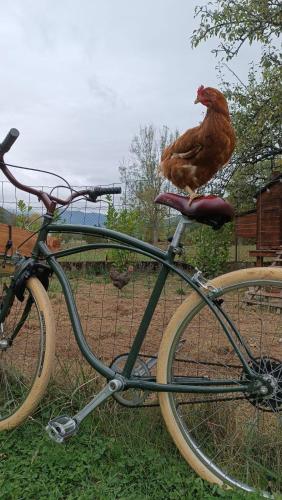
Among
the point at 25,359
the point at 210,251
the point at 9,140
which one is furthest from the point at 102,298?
the point at 210,251

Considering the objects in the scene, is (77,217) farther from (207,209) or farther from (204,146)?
(207,209)

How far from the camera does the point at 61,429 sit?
76.6 inches

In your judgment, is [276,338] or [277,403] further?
[276,338]

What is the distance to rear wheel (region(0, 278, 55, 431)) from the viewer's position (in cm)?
213

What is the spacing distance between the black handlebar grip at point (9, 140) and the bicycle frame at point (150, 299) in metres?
0.42

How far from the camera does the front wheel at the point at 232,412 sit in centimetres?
180

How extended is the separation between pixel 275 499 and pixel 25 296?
153cm

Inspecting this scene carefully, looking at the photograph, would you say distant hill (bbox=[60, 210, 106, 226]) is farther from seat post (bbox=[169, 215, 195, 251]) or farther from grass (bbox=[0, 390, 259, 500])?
grass (bbox=[0, 390, 259, 500])

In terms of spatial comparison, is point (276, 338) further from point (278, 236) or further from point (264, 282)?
point (278, 236)

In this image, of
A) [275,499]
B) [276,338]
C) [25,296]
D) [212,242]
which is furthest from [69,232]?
[212,242]

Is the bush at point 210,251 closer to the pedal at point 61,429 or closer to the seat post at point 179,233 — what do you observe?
the seat post at point 179,233

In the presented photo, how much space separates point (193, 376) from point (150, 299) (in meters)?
0.44

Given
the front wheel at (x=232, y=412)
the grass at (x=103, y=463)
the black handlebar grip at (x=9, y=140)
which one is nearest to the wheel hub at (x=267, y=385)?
the front wheel at (x=232, y=412)

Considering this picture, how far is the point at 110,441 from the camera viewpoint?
2.14 metres
